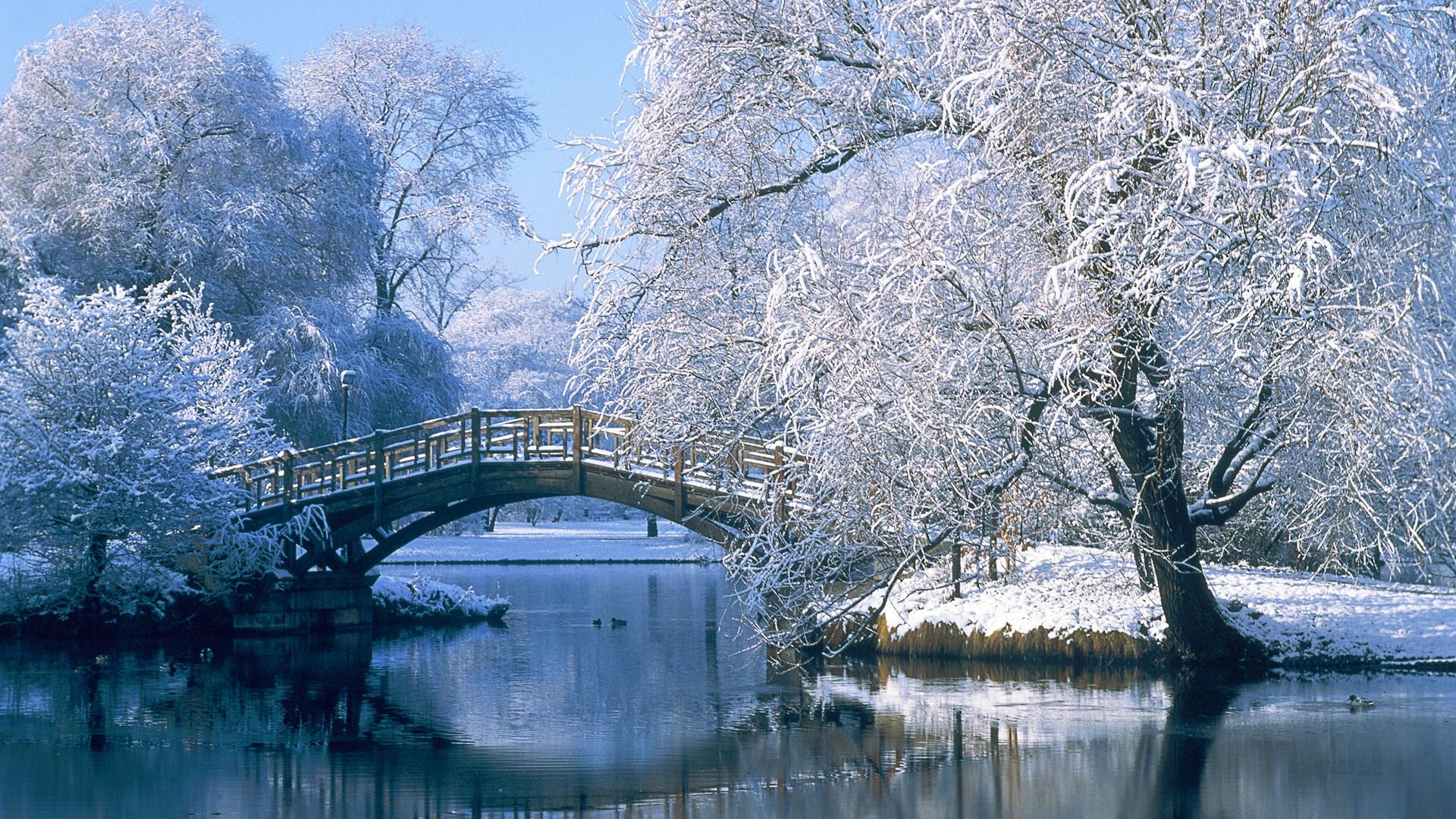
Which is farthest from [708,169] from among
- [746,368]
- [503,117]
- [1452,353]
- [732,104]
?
[503,117]

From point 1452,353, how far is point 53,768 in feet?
35.3

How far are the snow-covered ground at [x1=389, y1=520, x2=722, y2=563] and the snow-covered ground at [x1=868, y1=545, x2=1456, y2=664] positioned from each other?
23.0 metres

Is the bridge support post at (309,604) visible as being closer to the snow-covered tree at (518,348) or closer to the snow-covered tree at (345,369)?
the snow-covered tree at (345,369)

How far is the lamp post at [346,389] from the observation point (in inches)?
1012

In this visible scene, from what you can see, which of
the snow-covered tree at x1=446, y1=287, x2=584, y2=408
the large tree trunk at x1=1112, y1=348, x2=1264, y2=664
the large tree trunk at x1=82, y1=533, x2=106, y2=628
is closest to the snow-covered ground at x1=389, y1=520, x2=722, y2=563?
the snow-covered tree at x1=446, y1=287, x2=584, y2=408

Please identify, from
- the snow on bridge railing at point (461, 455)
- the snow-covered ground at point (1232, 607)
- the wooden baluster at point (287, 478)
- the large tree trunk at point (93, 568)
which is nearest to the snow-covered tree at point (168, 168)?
the snow on bridge railing at point (461, 455)

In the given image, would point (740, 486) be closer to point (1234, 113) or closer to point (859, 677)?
point (859, 677)

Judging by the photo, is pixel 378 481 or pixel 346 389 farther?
pixel 346 389

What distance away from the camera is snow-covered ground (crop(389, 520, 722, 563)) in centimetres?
4528

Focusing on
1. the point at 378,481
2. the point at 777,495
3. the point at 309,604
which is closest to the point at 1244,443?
the point at 777,495

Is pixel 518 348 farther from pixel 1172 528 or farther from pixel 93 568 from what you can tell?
pixel 1172 528

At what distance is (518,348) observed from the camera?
211ft

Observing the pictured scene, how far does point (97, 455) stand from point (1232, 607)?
14.8m

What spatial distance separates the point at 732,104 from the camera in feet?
45.3
